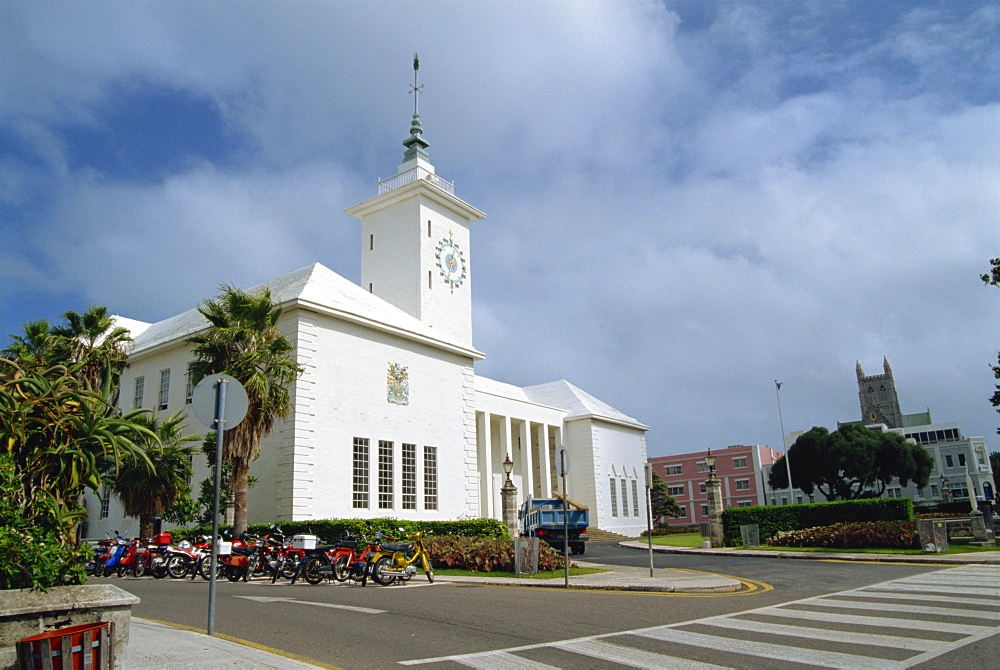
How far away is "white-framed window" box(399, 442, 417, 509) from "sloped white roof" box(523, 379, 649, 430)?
66.6 feet

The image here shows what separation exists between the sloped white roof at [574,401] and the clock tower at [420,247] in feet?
34.9

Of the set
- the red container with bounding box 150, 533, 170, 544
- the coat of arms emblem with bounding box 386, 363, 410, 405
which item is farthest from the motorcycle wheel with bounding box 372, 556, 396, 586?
the coat of arms emblem with bounding box 386, 363, 410, 405

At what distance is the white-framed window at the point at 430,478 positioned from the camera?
28.4 meters

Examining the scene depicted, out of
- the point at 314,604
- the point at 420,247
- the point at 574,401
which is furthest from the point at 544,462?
the point at 314,604

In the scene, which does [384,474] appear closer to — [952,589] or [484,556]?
[484,556]

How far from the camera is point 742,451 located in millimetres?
82312

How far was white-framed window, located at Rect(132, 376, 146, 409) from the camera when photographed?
30.6m

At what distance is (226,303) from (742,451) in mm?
72219

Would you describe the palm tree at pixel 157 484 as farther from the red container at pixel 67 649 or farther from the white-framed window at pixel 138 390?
the red container at pixel 67 649

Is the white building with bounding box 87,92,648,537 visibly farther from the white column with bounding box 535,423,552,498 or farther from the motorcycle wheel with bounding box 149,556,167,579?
the motorcycle wheel with bounding box 149,556,167,579

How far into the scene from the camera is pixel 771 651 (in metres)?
6.99

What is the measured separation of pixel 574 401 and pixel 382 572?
114ft

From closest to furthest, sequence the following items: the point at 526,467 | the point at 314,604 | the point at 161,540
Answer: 1. the point at 314,604
2. the point at 161,540
3. the point at 526,467

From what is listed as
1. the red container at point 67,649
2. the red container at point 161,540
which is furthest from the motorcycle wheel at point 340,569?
the red container at point 67,649
